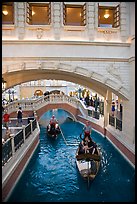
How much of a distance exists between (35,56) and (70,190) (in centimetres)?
346

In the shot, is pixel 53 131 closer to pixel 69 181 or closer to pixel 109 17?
pixel 69 181

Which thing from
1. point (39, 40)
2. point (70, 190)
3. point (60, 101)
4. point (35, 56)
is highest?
point (39, 40)

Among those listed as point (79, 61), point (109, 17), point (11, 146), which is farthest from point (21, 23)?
point (11, 146)

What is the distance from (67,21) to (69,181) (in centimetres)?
433

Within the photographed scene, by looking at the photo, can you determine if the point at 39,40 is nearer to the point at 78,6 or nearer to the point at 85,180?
the point at 78,6

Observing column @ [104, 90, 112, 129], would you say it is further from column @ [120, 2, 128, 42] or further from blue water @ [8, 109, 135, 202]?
column @ [120, 2, 128, 42]

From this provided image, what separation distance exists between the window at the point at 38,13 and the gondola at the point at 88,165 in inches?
147

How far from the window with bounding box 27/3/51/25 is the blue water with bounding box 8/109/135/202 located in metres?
4.22

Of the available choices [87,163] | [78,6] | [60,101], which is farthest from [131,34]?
[60,101]

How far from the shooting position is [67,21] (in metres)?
5.50

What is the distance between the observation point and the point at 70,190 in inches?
185

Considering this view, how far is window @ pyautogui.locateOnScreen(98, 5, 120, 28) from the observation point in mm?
5523

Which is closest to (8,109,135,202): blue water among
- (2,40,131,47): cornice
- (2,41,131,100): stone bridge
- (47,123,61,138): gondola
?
(47,123,61,138): gondola

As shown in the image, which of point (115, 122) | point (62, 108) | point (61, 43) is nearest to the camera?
point (61, 43)
